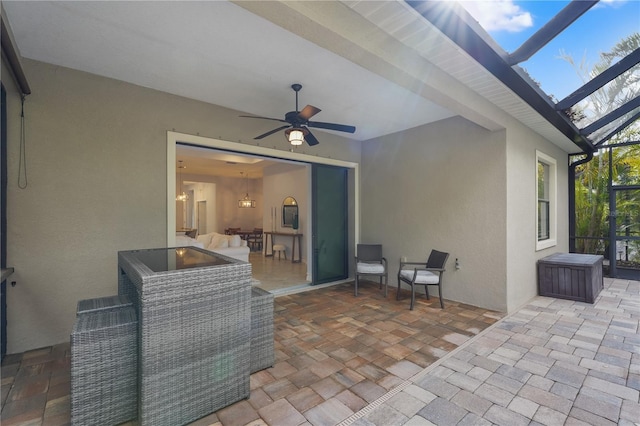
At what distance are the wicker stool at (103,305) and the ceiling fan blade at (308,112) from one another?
7.89 feet

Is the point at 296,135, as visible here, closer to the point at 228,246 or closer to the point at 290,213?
the point at 228,246

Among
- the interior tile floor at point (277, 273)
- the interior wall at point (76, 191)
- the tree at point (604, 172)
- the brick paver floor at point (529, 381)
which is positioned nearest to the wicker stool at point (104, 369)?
the brick paver floor at point (529, 381)

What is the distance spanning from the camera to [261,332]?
2.45 metres

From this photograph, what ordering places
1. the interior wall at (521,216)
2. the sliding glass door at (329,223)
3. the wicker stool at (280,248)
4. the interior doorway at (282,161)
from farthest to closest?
1. the wicker stool at (280,248)
2. the sliding glass door at (329,223)
3. the interior wall at (521,216)
4. the interior doorway at (282,161)

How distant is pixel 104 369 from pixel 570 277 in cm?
578

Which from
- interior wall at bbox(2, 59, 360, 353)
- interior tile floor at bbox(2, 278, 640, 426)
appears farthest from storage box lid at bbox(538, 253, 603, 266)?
interior wall at bbox(2, 59, 360, 353)

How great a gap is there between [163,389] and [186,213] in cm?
1247

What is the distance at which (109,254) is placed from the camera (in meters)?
3.21

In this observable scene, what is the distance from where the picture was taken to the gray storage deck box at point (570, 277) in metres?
4.23

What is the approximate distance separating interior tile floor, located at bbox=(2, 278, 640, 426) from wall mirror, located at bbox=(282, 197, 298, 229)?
15.6 feet

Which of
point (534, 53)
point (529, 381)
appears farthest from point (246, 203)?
point (529, 381)

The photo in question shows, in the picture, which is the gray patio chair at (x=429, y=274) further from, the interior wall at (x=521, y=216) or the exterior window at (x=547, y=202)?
the exterior window at (x=547, y=202)

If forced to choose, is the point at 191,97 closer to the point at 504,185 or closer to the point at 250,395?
the point at 250,395

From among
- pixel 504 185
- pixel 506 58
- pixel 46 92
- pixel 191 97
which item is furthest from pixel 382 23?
pixel 46 92
